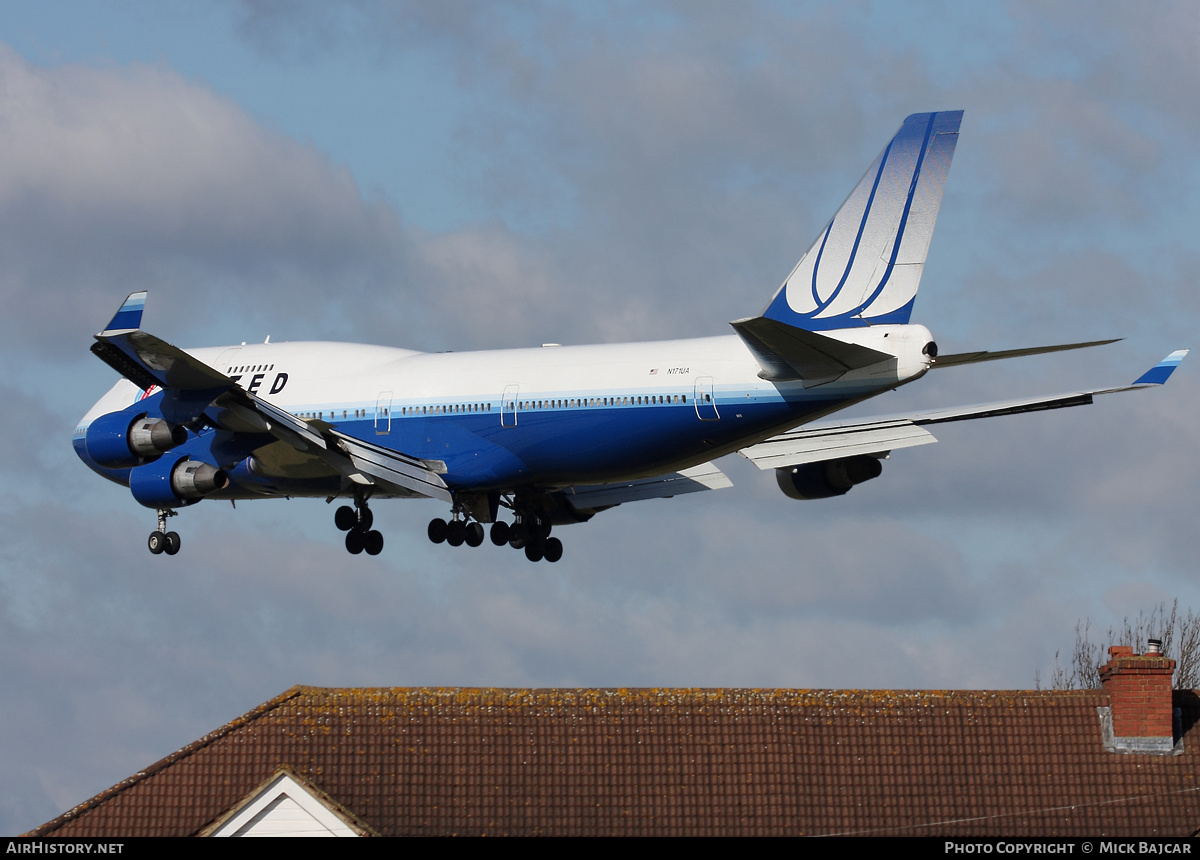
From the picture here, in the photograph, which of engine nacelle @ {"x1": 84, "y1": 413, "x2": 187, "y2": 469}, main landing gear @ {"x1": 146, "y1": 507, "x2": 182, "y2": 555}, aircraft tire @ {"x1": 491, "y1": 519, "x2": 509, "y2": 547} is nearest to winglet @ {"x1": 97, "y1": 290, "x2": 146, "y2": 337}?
engine nacelle @ {"x1": 84, "y1": 413, "x2": 187, "y2": 469}

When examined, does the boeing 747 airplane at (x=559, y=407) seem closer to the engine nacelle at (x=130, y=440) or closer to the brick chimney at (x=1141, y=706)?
the engine nacelle at (x=130, y=440)

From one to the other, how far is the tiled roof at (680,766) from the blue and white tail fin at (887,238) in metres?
7.97

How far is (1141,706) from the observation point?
38.9 metres

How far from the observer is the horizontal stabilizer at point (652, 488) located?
47.1 meters

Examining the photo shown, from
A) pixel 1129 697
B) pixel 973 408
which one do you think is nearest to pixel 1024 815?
pixel 1129 697

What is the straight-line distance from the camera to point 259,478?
4356 centimetres

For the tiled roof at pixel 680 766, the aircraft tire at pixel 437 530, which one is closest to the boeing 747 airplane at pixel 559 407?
the aircraft tire at pixel 437 530

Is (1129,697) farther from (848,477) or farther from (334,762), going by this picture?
(334,762)

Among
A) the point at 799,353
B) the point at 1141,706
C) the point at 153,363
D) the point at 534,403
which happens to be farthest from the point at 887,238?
the point at 153,363

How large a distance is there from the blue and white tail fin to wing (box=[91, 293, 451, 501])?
9.41m

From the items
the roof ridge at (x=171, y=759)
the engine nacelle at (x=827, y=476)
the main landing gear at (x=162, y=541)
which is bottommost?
the roof ridge at (x=171, y=759)

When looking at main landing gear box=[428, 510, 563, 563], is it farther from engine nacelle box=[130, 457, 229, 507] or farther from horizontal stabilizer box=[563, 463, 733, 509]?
engine nacelle box=[130, 457, 229, 507]

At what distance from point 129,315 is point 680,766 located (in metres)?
14.0

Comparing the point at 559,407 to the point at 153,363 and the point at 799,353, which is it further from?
the point at 153,363
